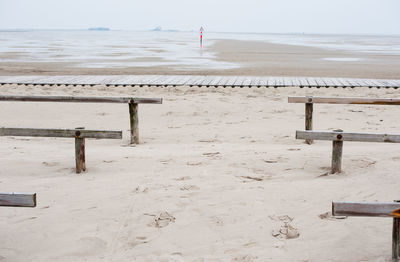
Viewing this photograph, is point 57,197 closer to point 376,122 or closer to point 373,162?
point 373,162

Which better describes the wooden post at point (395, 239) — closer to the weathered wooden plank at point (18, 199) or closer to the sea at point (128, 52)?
the weathered wooden plank at point (18, 199)

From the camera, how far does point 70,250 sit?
132 inches

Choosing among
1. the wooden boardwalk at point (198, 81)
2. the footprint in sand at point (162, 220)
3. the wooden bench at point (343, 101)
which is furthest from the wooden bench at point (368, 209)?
the wooden boardwalk at point (198, 81)

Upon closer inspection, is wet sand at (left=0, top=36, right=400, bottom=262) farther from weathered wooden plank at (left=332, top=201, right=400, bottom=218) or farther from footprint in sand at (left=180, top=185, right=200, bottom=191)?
weathered wooden plank at (left=332, top=201, right=400, bottom=218)

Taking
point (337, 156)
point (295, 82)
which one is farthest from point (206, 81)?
point (337, 156)

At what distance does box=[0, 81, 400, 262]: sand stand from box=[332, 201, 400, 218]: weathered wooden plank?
0.53m

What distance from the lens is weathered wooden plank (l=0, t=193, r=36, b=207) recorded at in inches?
119

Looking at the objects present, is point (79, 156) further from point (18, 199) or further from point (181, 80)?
point (181, 80)

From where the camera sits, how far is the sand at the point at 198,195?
3.38 metres

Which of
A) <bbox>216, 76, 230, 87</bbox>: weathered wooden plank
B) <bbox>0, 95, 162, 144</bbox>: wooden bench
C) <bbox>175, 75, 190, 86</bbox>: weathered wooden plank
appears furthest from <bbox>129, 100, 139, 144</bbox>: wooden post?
<bbox>216, 76, 230, 87</bbox>: weathered wooden plank

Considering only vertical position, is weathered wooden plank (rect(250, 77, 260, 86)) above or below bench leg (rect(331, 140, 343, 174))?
above

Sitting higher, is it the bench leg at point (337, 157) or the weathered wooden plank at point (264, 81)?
the weathered wooden plank at point (264, 81)

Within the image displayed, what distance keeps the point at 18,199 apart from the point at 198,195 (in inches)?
72.1

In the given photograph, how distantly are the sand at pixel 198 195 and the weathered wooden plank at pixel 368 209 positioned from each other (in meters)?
0.53
